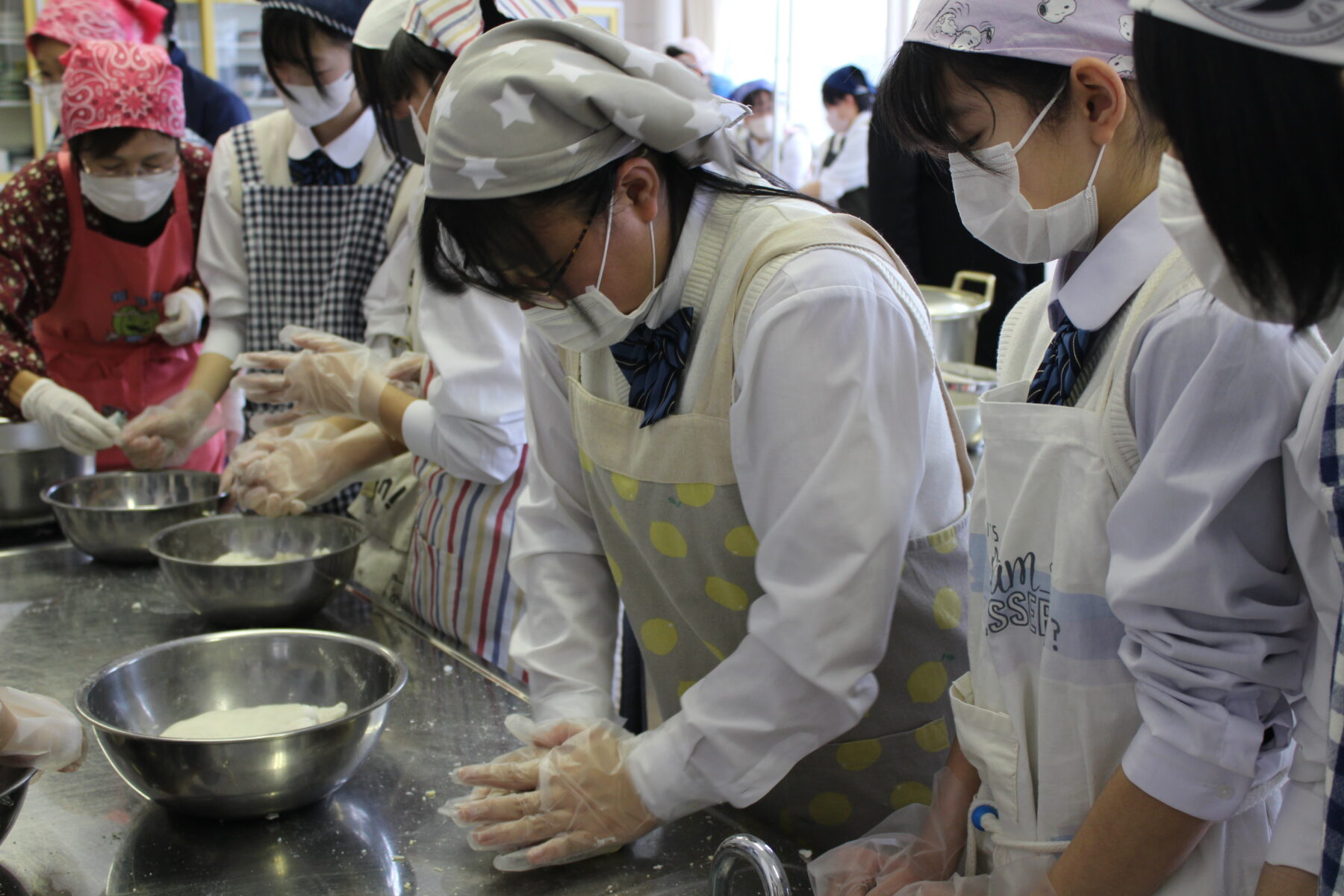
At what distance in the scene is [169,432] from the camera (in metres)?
2.18

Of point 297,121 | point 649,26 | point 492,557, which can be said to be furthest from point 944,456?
point 649,26

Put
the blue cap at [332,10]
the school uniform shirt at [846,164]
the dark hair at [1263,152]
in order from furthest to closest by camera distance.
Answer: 1. the school uniform shirt at [846,164]
2. the blue cap at [332,10]
3. the dark hair at [1263,152]

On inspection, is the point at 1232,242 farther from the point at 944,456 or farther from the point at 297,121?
the point at 297,121

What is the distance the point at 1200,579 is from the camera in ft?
2.38

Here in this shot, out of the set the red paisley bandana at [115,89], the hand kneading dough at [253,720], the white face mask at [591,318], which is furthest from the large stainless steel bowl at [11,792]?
the red paisley bandana at [115,89]

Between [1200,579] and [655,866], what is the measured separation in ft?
1.82

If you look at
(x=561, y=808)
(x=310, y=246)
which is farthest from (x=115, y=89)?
(x=561, y=808)

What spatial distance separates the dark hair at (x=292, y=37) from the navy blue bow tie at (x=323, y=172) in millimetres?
134

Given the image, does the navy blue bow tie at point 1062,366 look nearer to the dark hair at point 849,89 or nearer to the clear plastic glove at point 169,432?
the clear plastic glove at point 169,432

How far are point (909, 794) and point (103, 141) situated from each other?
1889mm

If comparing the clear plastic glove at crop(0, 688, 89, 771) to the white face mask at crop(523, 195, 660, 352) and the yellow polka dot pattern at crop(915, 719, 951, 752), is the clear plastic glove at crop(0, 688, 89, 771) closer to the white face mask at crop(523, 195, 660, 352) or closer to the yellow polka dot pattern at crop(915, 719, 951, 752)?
the white face mask at crop(523, 195, 660, 352)

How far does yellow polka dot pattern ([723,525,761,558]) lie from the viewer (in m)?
1.07

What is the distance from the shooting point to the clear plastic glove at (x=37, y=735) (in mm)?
978

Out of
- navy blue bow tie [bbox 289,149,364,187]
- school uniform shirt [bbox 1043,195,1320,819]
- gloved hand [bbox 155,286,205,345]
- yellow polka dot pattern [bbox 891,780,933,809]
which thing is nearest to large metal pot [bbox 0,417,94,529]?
gloved hand [bbox 155,286,205,345]
